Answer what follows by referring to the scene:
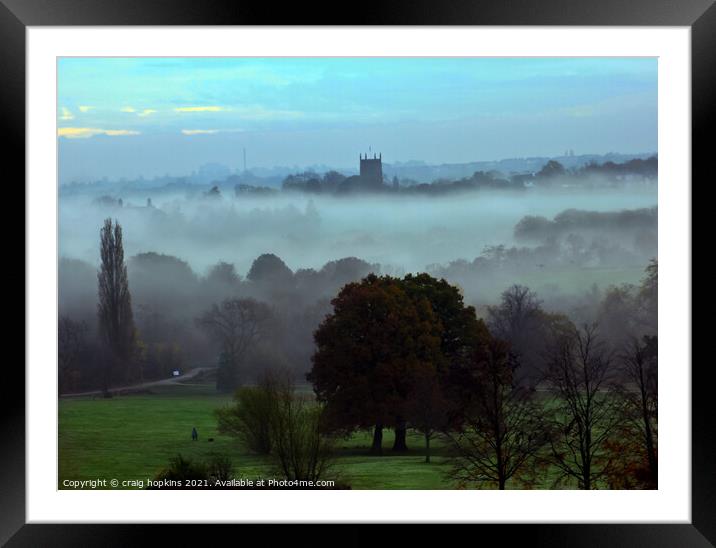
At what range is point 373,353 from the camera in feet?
19.5

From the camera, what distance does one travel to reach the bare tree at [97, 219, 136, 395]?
5.48 meters

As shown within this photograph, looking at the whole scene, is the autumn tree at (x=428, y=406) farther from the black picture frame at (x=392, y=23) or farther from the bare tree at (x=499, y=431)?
the black picture frame at (x=392, y=23)

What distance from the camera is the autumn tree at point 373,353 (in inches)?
226

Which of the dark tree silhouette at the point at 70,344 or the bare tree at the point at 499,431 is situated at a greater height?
the dark tree silhouette at the point at 70,344

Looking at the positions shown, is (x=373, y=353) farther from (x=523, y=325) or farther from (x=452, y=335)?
(x=523, y=325)

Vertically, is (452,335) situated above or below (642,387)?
above

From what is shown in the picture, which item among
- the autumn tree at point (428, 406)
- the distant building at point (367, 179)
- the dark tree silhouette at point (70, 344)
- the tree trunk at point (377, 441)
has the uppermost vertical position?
the distant building at point (367, 179)

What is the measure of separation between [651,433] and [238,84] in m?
3.67

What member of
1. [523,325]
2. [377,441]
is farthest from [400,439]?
[523,325]

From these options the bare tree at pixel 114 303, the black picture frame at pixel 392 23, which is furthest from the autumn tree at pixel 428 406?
the black picture frame at pixel 392 23

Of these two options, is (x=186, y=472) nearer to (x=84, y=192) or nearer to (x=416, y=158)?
(x=84, y=192)

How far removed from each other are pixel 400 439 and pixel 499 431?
0.70m

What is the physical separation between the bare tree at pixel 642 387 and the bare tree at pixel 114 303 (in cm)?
335

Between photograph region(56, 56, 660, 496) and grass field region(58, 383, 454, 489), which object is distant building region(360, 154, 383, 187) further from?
grass field region(58, 383, 454, 489)
